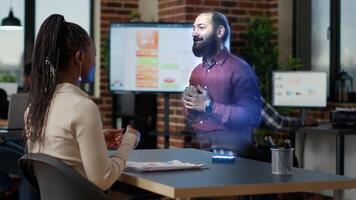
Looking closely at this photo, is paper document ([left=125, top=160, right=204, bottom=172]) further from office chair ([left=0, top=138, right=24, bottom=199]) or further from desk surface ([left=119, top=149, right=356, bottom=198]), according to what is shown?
office chair ([left=0, top=138, right=24, bottom=199])

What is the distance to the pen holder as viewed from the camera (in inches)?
104

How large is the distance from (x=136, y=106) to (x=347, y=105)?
1.99m

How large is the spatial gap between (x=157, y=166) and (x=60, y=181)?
49 cm

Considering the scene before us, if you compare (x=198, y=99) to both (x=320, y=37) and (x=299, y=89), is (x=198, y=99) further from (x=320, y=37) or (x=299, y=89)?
(x=320, y=37)

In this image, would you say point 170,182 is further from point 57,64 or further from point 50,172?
point 57,64

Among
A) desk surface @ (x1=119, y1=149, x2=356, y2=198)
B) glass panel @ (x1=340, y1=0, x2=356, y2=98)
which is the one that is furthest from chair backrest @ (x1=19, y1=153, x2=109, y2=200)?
glass panel @ (x1=340, y1=0, x2=356, y2=98)

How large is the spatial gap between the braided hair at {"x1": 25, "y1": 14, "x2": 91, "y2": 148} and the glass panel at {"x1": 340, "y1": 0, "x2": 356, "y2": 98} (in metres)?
4.10

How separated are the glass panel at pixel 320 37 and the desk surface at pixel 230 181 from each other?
3.77 metres

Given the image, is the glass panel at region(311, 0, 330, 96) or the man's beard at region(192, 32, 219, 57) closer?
the man's beard at region(192, 32, 219, 57)

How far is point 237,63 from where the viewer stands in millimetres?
3062

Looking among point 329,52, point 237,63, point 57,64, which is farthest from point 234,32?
point 57,64

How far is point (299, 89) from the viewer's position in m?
5.96

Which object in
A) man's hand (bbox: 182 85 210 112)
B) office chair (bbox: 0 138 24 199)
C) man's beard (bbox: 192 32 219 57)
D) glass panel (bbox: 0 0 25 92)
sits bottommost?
office chair (bbox: 0 138 24 199)

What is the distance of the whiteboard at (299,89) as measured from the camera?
5.89m
